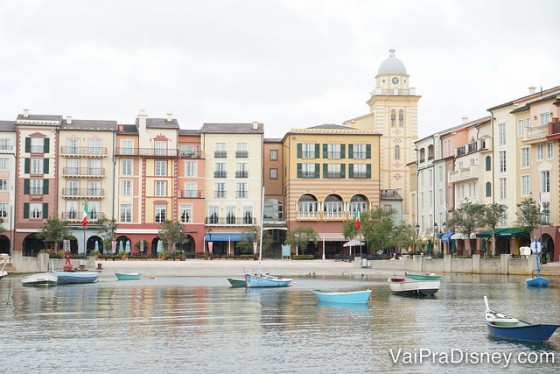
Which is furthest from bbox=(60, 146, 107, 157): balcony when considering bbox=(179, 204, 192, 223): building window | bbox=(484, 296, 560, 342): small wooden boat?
bbox=(484, 296, 560, 342): small wooden boat

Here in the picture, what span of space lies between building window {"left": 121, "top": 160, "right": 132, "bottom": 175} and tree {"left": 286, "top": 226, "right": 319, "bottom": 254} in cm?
1974

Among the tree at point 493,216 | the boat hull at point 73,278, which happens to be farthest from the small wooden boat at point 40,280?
the tree at point 493,216

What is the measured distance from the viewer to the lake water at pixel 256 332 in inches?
1018

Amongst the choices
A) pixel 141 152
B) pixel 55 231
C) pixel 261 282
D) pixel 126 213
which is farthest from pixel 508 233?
pixel 55 231

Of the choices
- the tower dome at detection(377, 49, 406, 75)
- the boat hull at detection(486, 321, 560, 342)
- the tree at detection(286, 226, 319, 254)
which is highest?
the tower dome at detection(377, 49, 406, 75)

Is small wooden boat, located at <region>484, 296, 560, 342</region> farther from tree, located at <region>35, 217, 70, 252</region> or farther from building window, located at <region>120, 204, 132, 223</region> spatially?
building window, located at <region>120, 204, 132, 223</region>

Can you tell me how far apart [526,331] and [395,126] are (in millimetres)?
88718

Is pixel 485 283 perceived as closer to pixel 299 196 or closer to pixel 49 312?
pixel 49 312

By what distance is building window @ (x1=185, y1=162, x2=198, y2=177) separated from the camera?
98.3 metres

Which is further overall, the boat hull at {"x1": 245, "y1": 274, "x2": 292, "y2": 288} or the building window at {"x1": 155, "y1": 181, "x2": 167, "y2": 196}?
the building window at {"x1": 155, "y1": 181, "x2": 167, "y2": 196}

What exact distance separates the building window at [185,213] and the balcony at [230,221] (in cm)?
212

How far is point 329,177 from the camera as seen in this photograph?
99.9 m

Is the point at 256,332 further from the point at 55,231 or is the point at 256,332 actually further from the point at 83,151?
the point at 83,151

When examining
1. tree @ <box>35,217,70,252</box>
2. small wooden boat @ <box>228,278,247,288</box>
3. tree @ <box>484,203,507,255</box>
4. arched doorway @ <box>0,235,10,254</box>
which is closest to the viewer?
small wooden boat @ <box>228,278,247,288</box>
